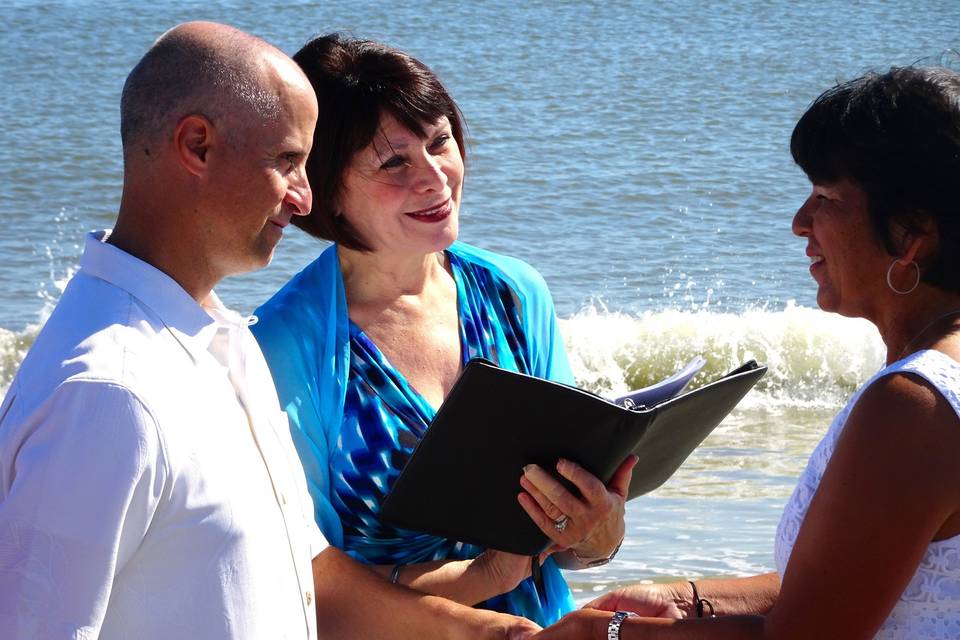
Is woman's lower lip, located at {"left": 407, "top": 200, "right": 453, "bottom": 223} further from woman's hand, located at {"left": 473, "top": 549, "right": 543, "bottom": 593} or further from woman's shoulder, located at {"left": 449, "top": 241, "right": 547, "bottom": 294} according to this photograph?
woman's hand, located at {"left": 473, "top": 549, "right": 543, "bottom": 593}

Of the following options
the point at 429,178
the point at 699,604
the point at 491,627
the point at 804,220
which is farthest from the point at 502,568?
the point at 804,220

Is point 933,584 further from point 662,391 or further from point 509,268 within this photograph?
point 509,268

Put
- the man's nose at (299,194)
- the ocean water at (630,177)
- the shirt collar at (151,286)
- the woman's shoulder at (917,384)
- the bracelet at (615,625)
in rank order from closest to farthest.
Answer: the shirt collar at (151,286), the woman's shoulder at (917,384), the man's nose at (299,194), the bracelet at (615,625), the ocean water at (630,177)

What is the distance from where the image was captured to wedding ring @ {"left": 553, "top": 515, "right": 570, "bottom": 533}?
2725 millimetres

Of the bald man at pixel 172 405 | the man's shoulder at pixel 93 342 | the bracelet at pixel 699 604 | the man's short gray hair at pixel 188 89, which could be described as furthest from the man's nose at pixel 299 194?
the bracelet at pixel 699 604

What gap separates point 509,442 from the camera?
2650 mm

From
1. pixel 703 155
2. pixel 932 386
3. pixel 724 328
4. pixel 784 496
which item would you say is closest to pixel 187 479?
pixel 932 386

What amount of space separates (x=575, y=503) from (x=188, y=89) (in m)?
1.19

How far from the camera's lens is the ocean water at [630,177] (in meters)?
8.93

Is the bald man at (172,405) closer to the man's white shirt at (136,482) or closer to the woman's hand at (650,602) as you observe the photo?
the man's white shirt at (136,482)

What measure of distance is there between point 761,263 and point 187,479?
450 inches

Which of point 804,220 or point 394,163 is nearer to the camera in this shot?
point 804,220

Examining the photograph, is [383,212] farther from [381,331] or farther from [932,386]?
[932,386]

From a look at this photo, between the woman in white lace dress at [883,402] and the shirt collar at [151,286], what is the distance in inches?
39.6
